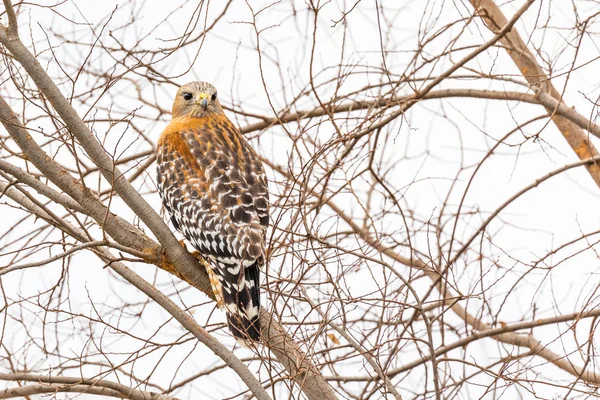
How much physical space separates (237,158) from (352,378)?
1649mm

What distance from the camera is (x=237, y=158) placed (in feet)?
19.1

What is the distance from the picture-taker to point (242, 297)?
16.5ft

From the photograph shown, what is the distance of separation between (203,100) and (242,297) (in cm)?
185

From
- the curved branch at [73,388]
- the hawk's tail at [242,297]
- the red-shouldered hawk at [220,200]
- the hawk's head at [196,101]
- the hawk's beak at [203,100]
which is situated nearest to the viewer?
the curved branch at [73,388]

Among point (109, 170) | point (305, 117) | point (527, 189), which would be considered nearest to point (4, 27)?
point (109, 170)

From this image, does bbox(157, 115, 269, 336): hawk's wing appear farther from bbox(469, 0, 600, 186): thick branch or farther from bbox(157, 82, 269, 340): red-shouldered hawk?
bbox(469, 0, 600, 186): thick branch

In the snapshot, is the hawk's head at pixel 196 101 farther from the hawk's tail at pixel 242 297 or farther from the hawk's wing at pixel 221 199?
the hawk's tail at pixel 242 297

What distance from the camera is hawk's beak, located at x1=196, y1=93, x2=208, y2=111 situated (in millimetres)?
6293

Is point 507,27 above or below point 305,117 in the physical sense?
below

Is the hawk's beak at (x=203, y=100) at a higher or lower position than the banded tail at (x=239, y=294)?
higher

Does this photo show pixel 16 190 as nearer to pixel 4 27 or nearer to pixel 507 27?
pixel 4 27

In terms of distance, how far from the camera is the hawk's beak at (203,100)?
6293mm

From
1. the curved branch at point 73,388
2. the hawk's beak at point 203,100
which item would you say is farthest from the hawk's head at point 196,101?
the curved branch at point 73,388

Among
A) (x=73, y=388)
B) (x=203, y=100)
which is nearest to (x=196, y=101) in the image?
(x=203, y=100)
